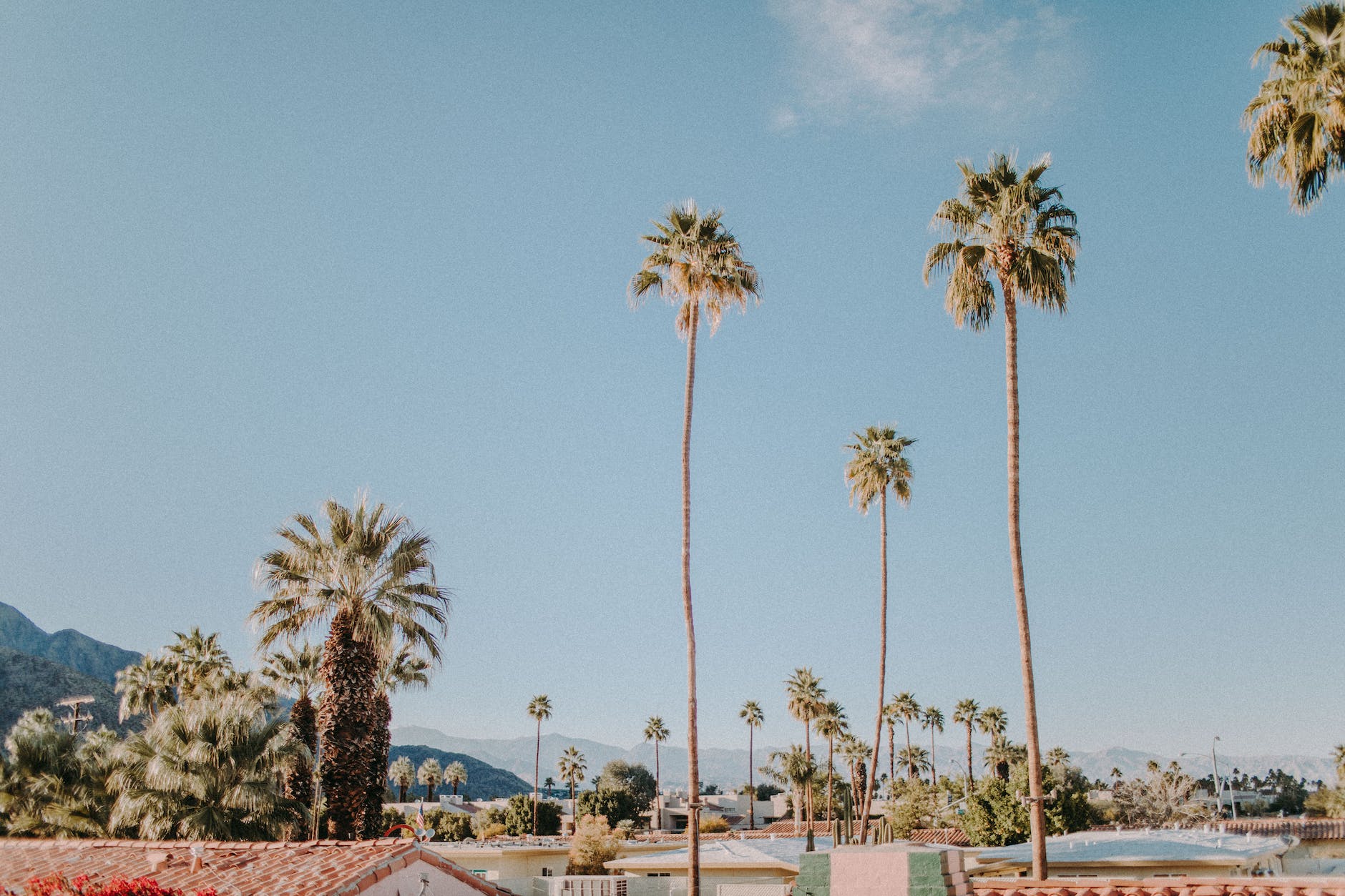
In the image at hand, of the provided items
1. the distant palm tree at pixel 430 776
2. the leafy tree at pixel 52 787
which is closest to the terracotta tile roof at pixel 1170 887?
the leafy tree at pixel 52 787

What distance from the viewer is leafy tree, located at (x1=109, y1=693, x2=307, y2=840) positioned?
22.5m

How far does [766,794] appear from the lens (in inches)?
5527

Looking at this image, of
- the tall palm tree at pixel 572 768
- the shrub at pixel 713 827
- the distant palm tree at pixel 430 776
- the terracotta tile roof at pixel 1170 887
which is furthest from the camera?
the distant palm tree at pixel 430 776

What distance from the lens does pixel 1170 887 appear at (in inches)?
491

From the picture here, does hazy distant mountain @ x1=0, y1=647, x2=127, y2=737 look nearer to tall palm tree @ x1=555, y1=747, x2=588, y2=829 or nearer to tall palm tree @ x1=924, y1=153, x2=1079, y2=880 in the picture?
tall palm tree @ x1=555, y1=747, x2=588, y2=829

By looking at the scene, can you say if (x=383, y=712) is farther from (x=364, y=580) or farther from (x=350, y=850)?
(x=350, y=850)

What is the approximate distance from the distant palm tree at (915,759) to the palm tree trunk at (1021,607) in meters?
97.0

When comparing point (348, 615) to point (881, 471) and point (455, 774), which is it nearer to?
point (881, 471)

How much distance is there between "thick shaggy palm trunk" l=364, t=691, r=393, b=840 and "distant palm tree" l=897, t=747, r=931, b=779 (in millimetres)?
89912

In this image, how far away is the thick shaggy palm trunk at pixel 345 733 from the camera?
24.5 meters

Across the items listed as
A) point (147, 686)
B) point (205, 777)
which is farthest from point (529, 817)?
point (205, 777)

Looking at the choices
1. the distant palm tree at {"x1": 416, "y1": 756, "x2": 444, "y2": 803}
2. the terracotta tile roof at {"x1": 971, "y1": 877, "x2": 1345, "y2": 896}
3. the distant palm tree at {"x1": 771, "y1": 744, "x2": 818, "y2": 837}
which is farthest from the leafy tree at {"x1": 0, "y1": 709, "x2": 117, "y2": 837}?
the distant palm tree at {"x1": 416, "y1": 756, "x2": 444, "y2": 803}

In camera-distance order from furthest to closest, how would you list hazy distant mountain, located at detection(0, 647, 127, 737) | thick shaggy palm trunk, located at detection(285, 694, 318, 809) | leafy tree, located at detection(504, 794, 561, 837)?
hazy distant mountain, located at detection(0, 647, 127, 737) → leafy tree, located at detection(504, 794, 561, 837) → thick shaggy palm trunk, located at detection(285, 694, 318, 809)

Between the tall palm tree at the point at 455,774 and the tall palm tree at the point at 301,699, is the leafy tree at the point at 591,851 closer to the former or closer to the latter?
the tall palm tree at the point at 301,699
